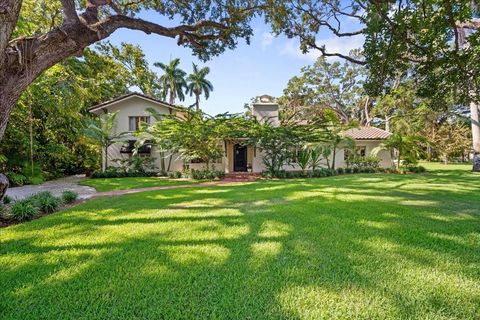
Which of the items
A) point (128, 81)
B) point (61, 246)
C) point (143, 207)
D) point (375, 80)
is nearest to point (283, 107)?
point (128, 81)

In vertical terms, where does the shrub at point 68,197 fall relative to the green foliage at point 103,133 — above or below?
below

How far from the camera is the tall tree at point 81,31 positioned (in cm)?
434

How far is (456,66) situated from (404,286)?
6.20 meters

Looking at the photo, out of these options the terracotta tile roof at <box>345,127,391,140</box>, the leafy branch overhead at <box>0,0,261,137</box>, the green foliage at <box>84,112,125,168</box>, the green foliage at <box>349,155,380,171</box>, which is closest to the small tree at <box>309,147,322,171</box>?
the green foliage at <box>349,155,380,171</box>

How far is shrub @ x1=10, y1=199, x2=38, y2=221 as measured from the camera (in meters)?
5.72

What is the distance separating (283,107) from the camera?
30766 mm

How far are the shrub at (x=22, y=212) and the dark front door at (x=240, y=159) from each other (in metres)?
15.4

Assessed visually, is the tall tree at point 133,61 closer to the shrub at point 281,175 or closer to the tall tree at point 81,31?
the tall tree at point 81,31

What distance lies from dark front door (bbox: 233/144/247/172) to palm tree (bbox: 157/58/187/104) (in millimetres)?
18212

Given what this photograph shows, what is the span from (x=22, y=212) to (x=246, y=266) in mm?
6260

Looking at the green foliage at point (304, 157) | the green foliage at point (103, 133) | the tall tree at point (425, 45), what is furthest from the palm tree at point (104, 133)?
the tall tree at point (425, 45)

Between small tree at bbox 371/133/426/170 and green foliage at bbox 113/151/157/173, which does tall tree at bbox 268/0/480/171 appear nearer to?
small tree at bbox 371/133/426/170

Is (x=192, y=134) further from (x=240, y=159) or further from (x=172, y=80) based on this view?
(x=172, y=80)

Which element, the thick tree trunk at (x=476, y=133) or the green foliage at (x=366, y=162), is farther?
the green foliage at (x=366, y=162)
